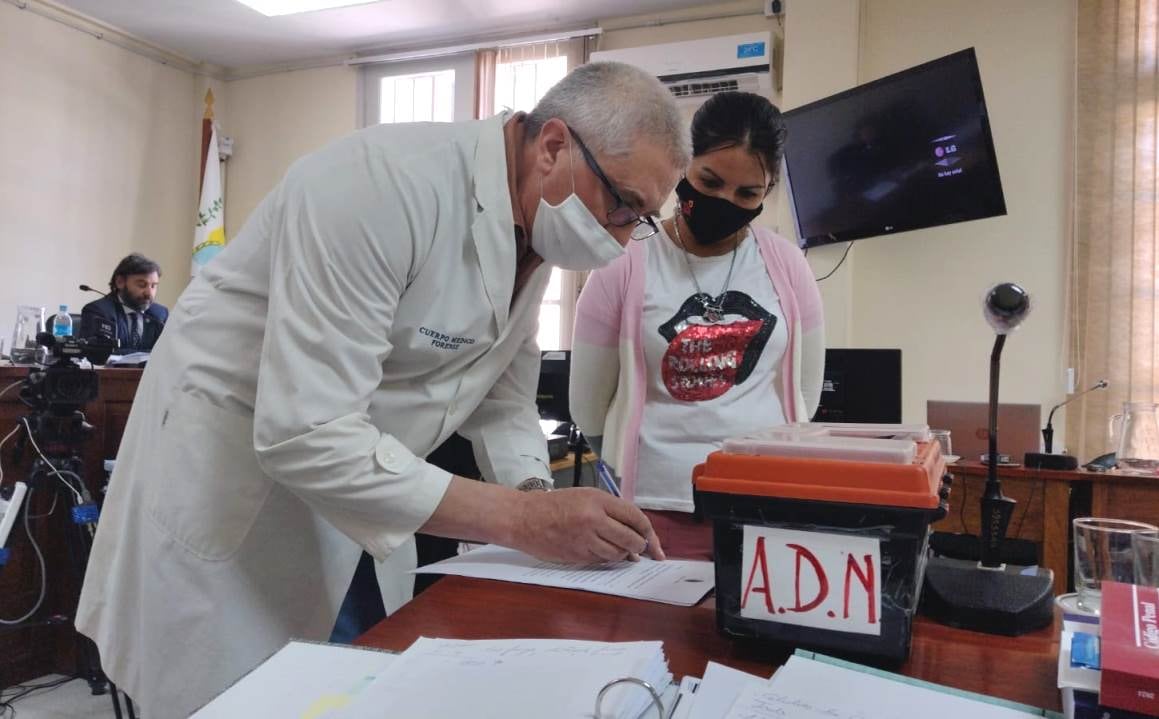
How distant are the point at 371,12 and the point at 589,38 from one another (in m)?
1.19

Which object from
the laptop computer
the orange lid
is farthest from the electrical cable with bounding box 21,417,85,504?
the laptop computer

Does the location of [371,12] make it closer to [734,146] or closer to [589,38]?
[589,38]

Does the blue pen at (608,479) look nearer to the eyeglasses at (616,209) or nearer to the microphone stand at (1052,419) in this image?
Answer: the eyeglasses at (616,209)

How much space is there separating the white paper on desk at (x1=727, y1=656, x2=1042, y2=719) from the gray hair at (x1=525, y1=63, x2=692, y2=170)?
0.63 metres

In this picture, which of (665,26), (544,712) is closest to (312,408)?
(544,712)

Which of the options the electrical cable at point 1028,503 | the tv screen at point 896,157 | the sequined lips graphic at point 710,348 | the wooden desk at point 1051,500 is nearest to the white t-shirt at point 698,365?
the sequined lips graphic at point 710,348

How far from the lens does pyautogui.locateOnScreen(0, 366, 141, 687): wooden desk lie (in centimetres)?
244

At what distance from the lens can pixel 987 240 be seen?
3.41 meters

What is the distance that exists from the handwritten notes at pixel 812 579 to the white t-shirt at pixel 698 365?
59 cm

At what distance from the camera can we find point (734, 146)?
136 centimetres

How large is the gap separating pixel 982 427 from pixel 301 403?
2.34 meters

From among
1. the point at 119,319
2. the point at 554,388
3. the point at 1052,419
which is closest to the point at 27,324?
the point at 119,319

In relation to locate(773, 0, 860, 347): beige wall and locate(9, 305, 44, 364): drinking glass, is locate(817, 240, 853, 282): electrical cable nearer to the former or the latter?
locate(773, 0, 860, 347): beige wall

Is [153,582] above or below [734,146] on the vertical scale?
below
